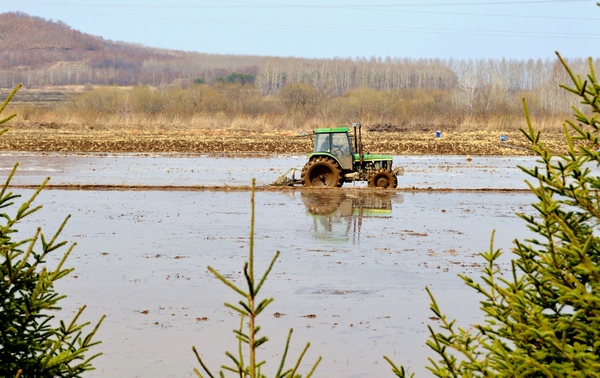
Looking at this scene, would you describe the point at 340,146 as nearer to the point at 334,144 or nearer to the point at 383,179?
the point at 334,144

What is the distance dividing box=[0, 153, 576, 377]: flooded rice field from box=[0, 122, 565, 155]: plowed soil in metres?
17.7

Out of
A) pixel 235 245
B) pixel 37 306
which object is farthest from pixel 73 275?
pixel 37 306

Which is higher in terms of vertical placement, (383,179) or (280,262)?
(383,179)

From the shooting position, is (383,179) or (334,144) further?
(383,179)

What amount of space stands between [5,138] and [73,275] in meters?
48.1

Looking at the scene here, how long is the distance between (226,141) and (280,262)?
145 feet

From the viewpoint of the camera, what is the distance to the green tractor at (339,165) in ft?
99.4

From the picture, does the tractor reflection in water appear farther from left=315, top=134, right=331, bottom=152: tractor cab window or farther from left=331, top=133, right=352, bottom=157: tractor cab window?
left=315, top=134, right=331, bottom=152: tractor cab window

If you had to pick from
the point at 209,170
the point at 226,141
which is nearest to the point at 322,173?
the point at 209,170

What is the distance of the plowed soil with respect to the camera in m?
53.9

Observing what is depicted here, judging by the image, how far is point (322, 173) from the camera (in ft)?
101

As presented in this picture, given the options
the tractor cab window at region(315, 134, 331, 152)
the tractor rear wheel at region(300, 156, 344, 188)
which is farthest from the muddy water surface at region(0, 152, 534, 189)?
the tractor cab window at region(315, 134, 331, 152)

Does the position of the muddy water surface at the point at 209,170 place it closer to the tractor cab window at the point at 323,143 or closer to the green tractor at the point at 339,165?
the green tractor at the point at 339,165

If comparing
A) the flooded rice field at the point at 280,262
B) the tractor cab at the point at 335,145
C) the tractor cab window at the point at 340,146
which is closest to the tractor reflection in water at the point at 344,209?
the flooded rice field at the point at 280,262
